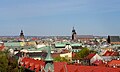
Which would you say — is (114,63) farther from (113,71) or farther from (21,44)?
(21,44)

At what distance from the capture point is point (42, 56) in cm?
12050

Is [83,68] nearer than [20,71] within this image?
Yes

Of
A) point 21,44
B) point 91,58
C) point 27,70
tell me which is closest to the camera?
point 27,70

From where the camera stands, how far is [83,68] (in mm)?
55969

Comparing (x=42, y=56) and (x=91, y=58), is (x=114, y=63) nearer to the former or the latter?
(x=91, y=58)

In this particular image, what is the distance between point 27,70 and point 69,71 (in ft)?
86.1

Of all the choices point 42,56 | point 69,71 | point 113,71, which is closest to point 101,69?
point 113,71

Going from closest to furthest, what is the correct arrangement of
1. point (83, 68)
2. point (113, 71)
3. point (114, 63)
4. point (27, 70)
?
point (113, 71)
point (83, 68)
point (27, 70)
point (114, 63)

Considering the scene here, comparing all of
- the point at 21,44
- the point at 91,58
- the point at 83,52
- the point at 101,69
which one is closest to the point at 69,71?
the point at 101,69

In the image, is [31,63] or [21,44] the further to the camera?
[21,44]

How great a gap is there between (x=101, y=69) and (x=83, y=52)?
7579cm

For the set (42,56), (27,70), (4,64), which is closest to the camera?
(4,64)

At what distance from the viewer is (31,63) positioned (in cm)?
8106

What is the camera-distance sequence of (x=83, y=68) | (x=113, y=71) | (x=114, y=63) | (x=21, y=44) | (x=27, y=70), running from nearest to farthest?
1. (x=113, y=71)
2. (x=83, y=68)
3. (x=27, y=70)
4. (x=114, y=63)
5. (x=21, y=44)
